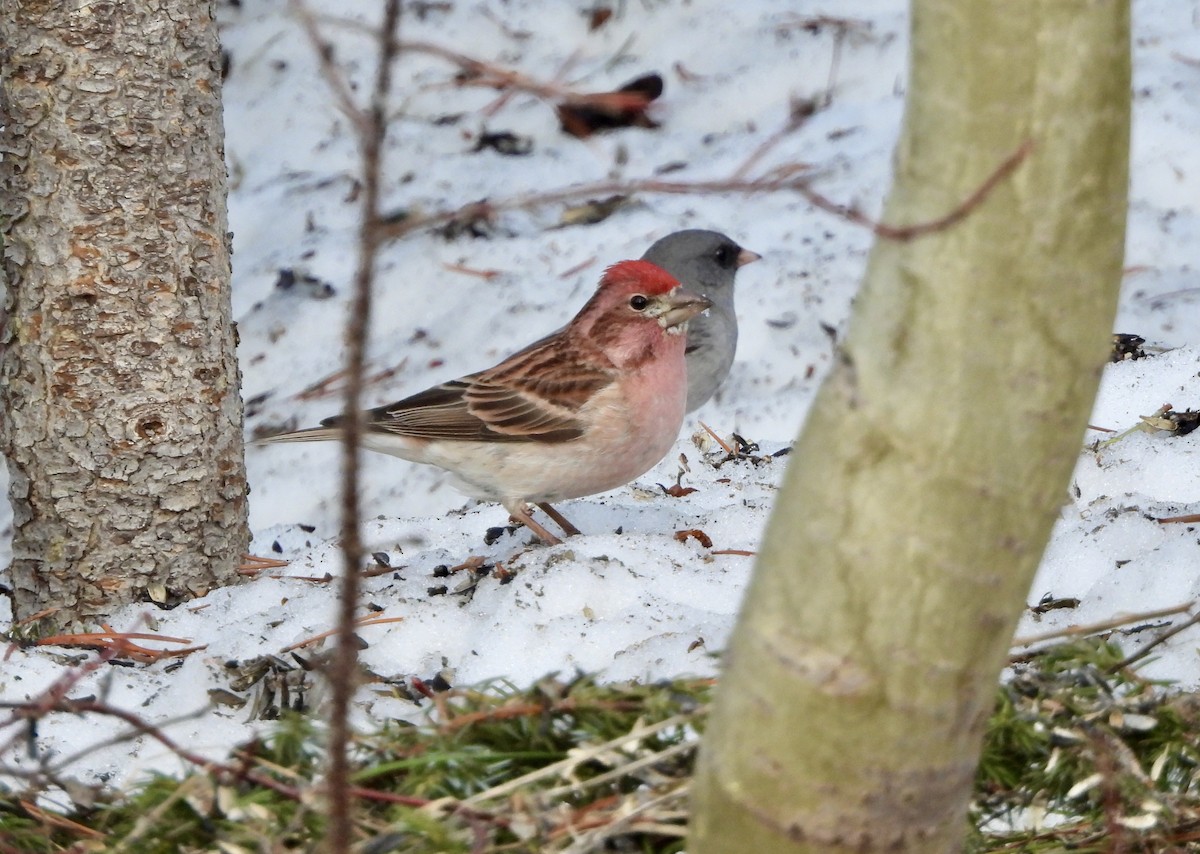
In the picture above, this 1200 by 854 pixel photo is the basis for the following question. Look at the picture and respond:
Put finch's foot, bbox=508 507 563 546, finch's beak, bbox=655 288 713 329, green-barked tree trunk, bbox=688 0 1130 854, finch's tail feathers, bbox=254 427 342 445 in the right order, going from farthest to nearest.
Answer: finch's tail feathers, bbox=254 427 342 445 → finch's beak, bbox=655 288 713 329 → finch's foot, bbox=508 507 563 546 → green-barked tree trunk, bbox=688 0 1130 854

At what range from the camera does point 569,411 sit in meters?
5.05

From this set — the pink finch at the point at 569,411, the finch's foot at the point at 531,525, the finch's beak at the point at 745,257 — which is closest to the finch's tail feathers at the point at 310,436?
the pink finch at the point at 569,411

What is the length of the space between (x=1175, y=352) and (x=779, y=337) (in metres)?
1.95

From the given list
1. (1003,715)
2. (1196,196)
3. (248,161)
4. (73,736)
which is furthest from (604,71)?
(1003,715)

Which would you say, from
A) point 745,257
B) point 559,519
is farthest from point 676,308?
point 745,257

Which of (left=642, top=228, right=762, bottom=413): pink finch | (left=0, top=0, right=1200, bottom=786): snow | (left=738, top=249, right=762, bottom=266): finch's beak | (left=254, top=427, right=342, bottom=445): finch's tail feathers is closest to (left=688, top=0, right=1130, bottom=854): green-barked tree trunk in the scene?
(left=0, top=0, right=1200, bottom=786): snow

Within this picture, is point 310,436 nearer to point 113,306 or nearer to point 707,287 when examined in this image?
point 113,306

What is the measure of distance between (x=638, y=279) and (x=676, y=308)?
0.17m

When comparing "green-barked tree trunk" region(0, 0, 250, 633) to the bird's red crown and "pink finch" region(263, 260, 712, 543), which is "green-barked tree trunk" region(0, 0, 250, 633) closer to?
"pink finch" region(263, 260, 712, 543)

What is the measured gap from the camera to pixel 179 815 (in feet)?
8.39

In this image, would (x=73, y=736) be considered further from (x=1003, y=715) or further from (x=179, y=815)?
(x=1003, y=715)

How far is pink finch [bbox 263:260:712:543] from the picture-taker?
5.00 metres

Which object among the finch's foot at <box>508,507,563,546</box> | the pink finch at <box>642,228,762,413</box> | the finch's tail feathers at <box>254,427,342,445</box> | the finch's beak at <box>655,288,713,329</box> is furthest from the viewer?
the pink finch at <box>642,228,762,413</box>

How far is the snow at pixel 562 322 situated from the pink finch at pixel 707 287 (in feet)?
0.56
